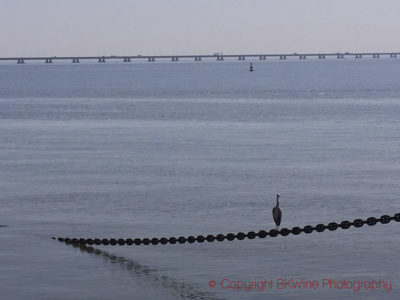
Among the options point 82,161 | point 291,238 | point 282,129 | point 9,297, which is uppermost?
point 282,129

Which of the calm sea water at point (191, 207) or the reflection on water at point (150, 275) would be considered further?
the calm sea water at point (191, 207)

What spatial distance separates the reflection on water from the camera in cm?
2225

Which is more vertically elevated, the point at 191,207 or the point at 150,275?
the point at 191,207

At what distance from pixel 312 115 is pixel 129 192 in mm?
65109

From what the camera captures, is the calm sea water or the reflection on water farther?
the calm sea water

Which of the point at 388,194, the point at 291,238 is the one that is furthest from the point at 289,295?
the point at 388,194

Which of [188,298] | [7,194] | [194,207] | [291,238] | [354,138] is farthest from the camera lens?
[354,138]

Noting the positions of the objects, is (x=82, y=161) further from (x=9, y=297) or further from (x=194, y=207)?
(x=9, y=297)

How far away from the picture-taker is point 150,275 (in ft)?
79.9

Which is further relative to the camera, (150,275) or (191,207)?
(191,207)

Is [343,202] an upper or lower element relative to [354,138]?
lower

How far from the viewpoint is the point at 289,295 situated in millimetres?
22234

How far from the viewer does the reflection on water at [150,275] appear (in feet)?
73.0

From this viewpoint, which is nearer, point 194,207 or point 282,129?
point 194,207
